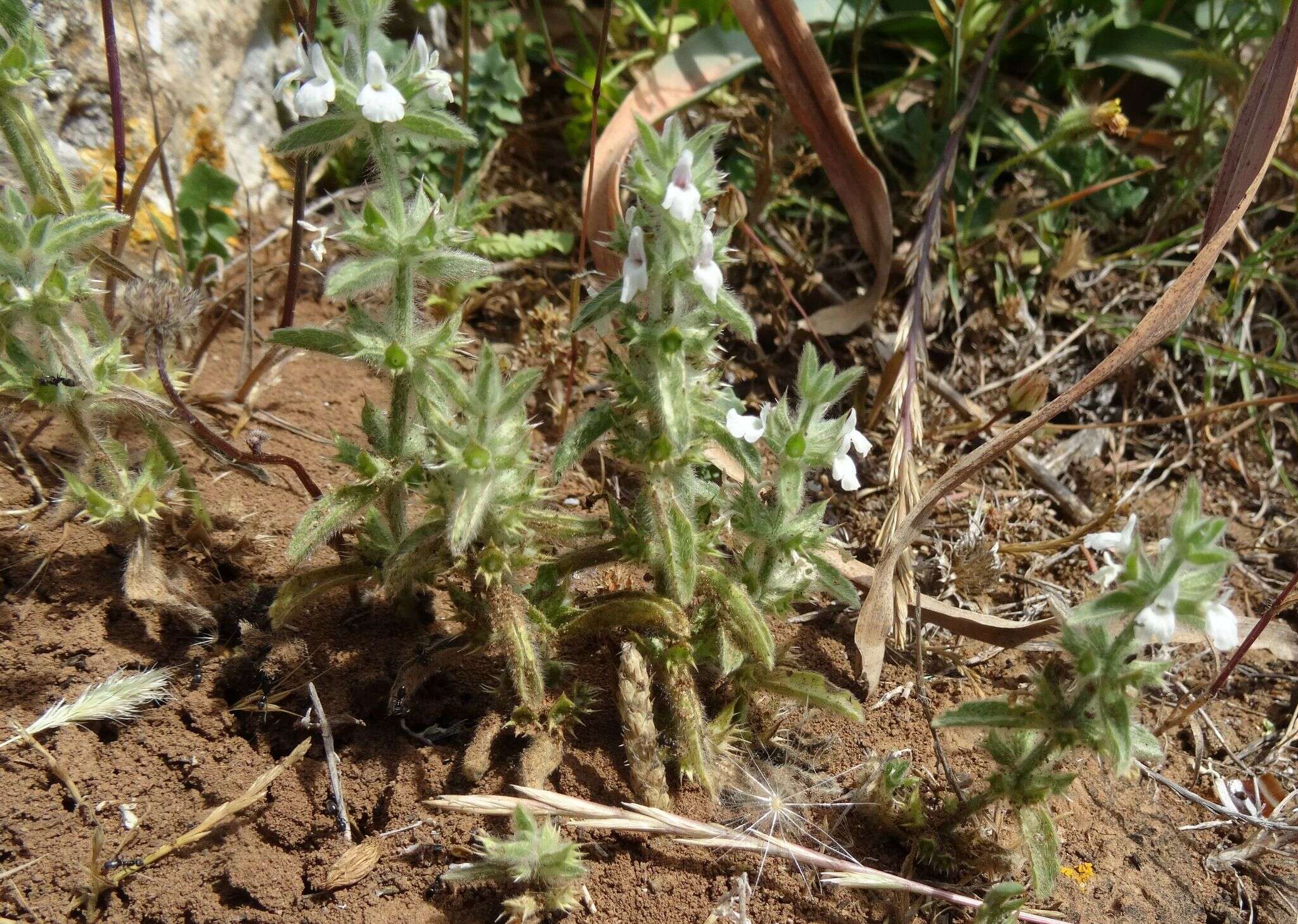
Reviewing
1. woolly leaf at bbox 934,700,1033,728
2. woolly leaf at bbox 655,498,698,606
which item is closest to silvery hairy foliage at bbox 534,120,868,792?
woolly leaf at bbox 655,498,698,606

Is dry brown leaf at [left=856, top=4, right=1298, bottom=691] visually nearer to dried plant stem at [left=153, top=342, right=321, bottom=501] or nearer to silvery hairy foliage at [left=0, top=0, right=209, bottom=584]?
dried plant stem at [left=153, top=342, right=321, bottom=501]

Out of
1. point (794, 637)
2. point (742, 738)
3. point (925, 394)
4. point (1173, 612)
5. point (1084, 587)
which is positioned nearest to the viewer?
point (1173, 612)

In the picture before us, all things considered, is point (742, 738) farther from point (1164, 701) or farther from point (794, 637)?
point (1164, 701)

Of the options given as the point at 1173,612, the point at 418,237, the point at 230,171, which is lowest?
the point at 1173,612

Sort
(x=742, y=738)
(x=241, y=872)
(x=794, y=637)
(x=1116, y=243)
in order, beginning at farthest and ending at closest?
(x=1116, y=243)
(x=794, y=637)
(x=742, y=738)
(x=241, y=872)

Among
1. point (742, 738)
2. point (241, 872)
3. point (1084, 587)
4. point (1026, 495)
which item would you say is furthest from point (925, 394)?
point (241, 872)

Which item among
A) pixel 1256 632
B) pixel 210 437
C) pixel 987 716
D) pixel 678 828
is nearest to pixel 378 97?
pixel 210 437

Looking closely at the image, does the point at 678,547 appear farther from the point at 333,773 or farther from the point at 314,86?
the point at 314,86

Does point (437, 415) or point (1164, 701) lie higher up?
point (437, 415)
